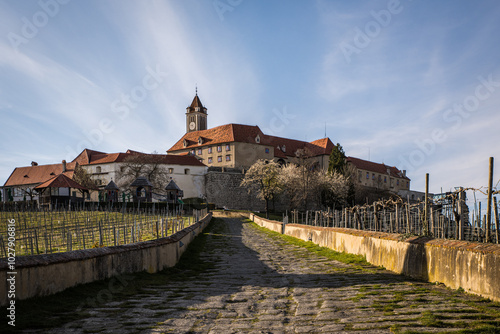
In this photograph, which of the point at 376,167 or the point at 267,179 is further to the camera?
the point at 376,167

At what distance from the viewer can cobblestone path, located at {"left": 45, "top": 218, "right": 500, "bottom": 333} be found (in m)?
4.97

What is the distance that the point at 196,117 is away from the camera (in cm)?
10362

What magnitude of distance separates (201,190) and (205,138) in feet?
48.6

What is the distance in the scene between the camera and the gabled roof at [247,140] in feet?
262


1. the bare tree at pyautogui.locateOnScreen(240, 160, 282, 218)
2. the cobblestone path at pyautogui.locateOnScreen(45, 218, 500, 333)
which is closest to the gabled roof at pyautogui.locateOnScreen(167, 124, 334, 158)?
the bare tree at pyautogui.locateOnScreen(240, 160, 282, 218)

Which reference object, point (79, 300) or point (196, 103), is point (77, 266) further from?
point (196, 103)

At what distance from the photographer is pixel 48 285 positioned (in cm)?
607

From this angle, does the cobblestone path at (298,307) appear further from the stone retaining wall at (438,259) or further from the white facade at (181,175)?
the white facade at (181,175)

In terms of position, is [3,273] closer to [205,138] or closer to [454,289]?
[454,289]

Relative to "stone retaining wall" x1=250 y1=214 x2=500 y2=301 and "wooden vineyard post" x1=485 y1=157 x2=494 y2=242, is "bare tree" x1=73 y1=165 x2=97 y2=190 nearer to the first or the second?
"stone retaining wall" x1=250 y1=214 x2=500 y2=301

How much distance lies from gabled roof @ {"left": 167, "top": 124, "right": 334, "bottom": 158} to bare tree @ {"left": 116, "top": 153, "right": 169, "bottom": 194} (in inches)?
554

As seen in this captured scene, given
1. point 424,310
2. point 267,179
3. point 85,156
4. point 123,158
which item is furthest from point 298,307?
point 85,156

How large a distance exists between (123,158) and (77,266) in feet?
225

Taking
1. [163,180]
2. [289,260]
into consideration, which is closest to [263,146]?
[163,180]
